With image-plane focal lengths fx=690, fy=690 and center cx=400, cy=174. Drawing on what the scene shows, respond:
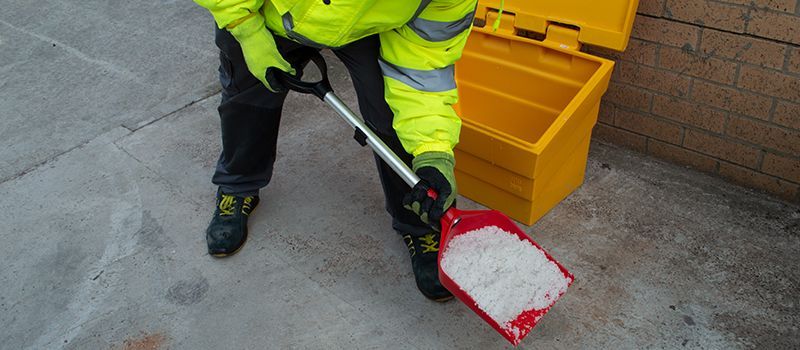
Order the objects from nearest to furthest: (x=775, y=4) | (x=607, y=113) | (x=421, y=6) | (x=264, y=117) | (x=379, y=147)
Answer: (x=421, y=6), (x=379, y=147), (x=775, y=4), (x=264, y=117), (x=607, y=113)

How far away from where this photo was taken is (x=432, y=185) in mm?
1881

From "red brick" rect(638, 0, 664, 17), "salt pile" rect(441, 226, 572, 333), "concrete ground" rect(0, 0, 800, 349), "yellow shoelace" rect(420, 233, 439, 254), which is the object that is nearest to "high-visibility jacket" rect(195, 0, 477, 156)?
"salt pile" rect(441, 226, 572, 333)

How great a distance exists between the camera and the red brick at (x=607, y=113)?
9.23ft

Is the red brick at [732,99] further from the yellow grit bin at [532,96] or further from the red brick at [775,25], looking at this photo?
the yellow grit bin at [532,96]

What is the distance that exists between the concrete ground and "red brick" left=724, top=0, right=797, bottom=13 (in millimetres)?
678

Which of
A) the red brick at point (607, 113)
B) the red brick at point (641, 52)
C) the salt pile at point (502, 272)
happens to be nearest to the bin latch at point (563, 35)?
the red brick at point (641, 52)

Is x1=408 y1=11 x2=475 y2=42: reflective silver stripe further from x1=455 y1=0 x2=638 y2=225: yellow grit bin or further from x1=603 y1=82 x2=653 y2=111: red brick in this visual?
x1=603 y1=82 x2=653 y2=111: red brick

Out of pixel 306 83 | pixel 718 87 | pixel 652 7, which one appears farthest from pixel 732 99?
pixel 306 83

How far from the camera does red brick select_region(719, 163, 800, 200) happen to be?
97.0 inches

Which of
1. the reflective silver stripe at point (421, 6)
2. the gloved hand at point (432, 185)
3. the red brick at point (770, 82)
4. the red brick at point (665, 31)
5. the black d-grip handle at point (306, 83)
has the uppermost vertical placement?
the reflective silver stripe at point (421, 6)

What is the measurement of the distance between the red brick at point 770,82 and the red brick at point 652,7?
0.35m

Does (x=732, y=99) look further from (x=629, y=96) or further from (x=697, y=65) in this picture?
(x=629, y=96)

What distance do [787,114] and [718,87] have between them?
9.4 inches

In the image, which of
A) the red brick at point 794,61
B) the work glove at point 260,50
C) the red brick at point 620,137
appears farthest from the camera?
the red brick at point 620,137
